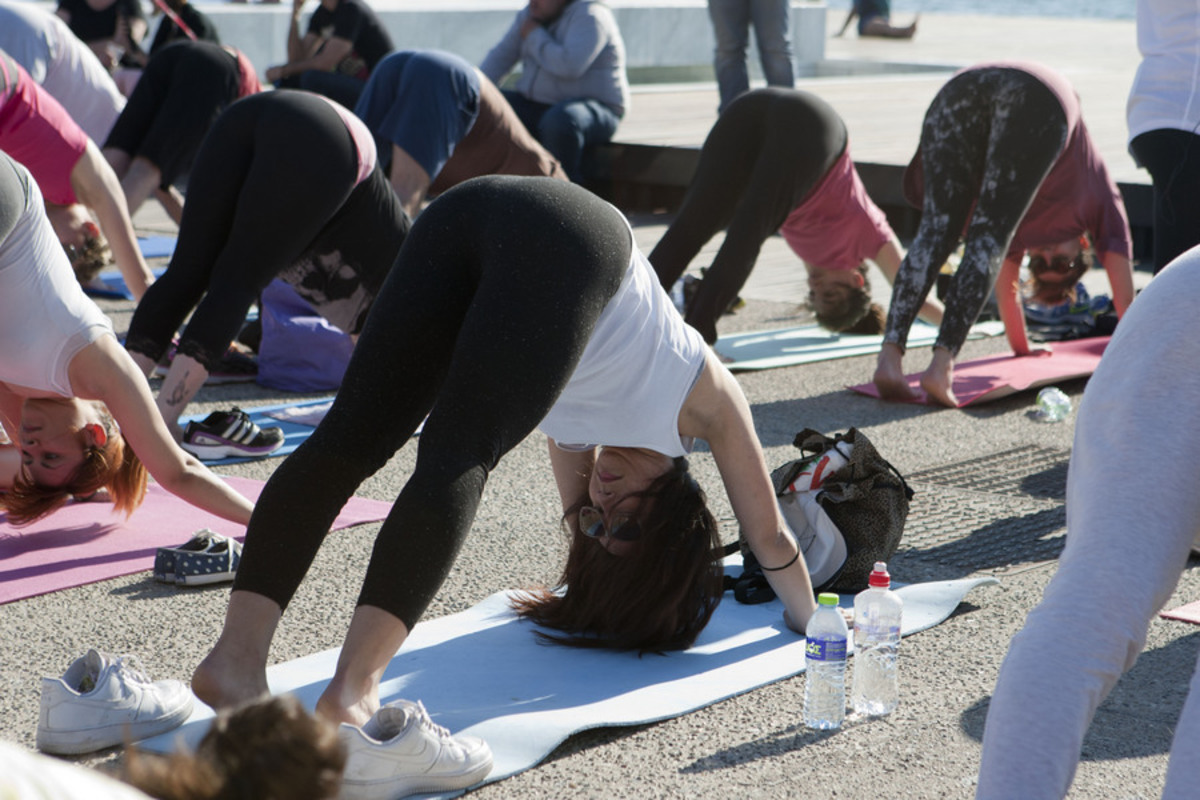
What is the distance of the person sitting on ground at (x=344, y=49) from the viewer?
9648 mm

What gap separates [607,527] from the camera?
124 inches

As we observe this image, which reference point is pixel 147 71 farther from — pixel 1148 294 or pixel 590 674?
pixel 1148 294

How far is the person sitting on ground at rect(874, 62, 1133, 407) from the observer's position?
5.69m

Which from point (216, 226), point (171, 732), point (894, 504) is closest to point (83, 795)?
point (171, 732)

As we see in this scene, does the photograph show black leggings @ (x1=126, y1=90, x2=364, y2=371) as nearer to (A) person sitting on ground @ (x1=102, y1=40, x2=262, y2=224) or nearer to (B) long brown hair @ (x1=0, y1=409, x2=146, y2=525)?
(B) long brown hair @ (x1=0, y1=409, x2=146, y2=525)

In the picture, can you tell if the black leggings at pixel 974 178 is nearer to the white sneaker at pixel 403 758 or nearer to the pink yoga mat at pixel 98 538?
the pink yoga mat at pixel 98 538

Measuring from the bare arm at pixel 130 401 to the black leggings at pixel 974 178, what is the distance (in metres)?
3.33

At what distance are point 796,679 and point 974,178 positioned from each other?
334 cm

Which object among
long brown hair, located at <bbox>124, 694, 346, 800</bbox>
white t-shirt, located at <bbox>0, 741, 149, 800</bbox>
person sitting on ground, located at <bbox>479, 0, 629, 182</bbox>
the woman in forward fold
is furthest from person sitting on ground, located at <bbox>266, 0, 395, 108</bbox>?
white t-shirt, located at <bbox>0, 741, 149, 800</bbox>

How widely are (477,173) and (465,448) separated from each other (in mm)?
4400

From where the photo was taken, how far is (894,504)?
11.8ft

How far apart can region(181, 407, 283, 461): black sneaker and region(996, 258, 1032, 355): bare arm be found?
331cm

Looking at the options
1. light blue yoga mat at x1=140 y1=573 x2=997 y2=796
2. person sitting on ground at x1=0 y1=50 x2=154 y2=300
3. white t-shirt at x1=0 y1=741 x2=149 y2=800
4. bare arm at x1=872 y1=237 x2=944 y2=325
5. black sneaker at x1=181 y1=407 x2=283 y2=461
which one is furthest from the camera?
bare arm at x1=872 y1=237 x2=944 y2=325

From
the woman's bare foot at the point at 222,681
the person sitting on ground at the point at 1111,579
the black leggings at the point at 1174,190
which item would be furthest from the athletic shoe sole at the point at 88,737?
the black leggings at the point at 1174,190
